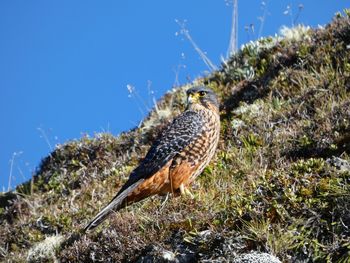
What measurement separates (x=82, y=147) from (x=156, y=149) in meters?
3.87

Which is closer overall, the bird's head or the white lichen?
the white lichen

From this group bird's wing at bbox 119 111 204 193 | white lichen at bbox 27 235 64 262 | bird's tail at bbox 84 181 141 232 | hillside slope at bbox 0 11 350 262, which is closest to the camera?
hillside slope at bbox 0 11 350 262

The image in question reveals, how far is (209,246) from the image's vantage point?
241 inches

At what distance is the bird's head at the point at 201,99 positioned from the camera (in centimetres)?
919

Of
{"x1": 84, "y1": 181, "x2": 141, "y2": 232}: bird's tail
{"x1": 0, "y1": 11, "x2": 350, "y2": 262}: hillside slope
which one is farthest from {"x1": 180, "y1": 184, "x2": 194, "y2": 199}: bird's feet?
{"x1": 84, "y1": 181, "x2": 141, "y2": 232}: bird's tail

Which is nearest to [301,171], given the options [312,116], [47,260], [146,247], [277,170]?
[277,170]

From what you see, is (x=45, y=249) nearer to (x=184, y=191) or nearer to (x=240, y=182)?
(x=184, y=191)

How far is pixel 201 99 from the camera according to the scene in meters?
9.34

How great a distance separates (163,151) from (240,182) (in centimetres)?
107

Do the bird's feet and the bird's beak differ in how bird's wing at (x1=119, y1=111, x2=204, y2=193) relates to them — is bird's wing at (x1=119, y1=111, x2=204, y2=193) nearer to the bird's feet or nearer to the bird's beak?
the bird's feet

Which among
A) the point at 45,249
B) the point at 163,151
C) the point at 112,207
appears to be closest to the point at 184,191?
the point at 163,151

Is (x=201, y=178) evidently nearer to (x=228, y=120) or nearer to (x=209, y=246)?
(x=228, y=120)

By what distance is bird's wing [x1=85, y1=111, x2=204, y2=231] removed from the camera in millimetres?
7641

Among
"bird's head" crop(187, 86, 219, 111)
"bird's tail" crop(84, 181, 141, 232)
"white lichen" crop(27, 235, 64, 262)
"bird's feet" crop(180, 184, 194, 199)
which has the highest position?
"bird's head" crop(187, 86, 219, 111)
